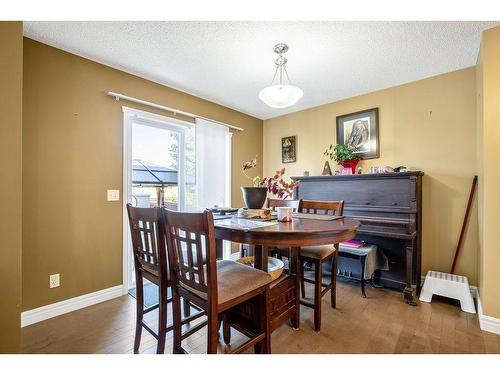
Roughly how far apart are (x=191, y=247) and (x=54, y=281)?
5.76ft

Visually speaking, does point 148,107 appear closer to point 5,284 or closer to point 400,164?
point 5,284

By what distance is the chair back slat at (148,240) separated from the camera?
4.50ft

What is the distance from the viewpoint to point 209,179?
334 centimetres

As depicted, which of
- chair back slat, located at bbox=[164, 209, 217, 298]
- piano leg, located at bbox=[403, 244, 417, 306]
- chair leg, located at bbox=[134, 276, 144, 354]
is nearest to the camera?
chair back slat, located at bbox=[164, 209, 217, 298]

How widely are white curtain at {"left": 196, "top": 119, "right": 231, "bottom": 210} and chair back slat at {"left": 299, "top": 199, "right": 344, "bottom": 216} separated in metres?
1.47

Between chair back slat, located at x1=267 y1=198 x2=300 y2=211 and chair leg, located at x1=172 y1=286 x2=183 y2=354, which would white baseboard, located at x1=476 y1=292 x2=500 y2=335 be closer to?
chair back slat, located at x1=267 y1=198 x2=300 y2=211

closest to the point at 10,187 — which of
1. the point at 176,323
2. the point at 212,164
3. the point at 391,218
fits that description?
the point at 176,323

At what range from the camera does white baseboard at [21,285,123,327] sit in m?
1.93

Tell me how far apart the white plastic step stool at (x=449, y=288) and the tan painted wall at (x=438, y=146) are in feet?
0.94

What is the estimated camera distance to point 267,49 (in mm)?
2107

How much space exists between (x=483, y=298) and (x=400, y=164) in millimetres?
1527

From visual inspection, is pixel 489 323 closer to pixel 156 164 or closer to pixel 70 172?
pixel 156 164

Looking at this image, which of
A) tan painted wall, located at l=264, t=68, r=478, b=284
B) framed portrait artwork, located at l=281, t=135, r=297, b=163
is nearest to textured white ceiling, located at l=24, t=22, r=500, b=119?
tan painted wall, located at l=264, t=68, r=478, b=284

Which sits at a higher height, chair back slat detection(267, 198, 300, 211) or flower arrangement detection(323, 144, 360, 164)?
flower arrangement detection(323, 144, 360, 164)
